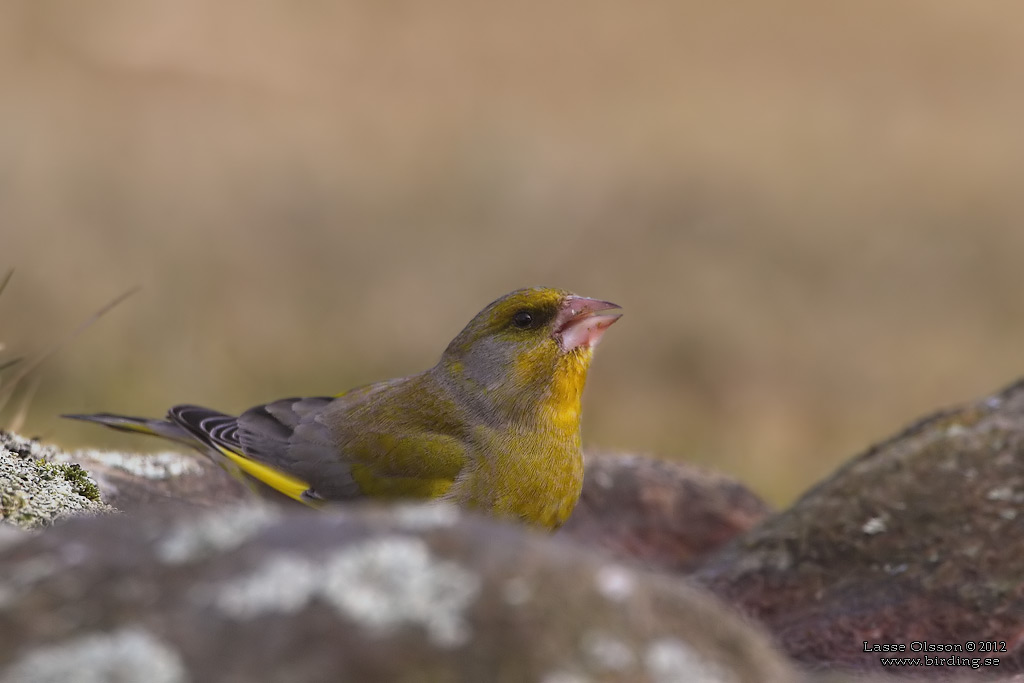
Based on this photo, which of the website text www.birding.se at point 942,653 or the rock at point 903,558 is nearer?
the website text www.birding.se at point 942,653

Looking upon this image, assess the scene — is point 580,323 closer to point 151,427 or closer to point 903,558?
point 903,558

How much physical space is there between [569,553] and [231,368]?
9.96m

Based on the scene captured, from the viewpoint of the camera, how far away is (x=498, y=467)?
4.55 m

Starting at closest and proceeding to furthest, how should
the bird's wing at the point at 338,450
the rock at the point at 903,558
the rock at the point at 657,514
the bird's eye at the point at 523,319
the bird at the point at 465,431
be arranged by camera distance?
the rock at the point at 903,558 → the bird at the point at 465,431 → the bird's wing at the point at 338,450 → the bird's eye at the point at 523,319 → the rock at the point at 657,514

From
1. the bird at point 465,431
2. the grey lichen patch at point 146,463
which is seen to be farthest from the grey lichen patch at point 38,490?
the bird at point 465,431

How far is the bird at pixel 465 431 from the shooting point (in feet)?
14.9

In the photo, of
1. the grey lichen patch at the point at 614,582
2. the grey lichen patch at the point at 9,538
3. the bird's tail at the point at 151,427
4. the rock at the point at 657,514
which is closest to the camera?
the grey lichen patch at the point at 614,582

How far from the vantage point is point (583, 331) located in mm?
4828

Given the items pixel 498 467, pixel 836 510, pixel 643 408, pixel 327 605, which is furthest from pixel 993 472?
pixel 643 408

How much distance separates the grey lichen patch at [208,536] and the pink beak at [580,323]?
107 inches

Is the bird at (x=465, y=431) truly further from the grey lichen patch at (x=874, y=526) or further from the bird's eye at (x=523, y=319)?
the grey lichen patch at (x=874, y=526)

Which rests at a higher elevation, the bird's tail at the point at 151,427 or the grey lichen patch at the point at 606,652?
the grey lichen patch at the point at 606,652

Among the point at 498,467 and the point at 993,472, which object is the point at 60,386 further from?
the point at 993,472

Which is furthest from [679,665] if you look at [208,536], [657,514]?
[657,514]
